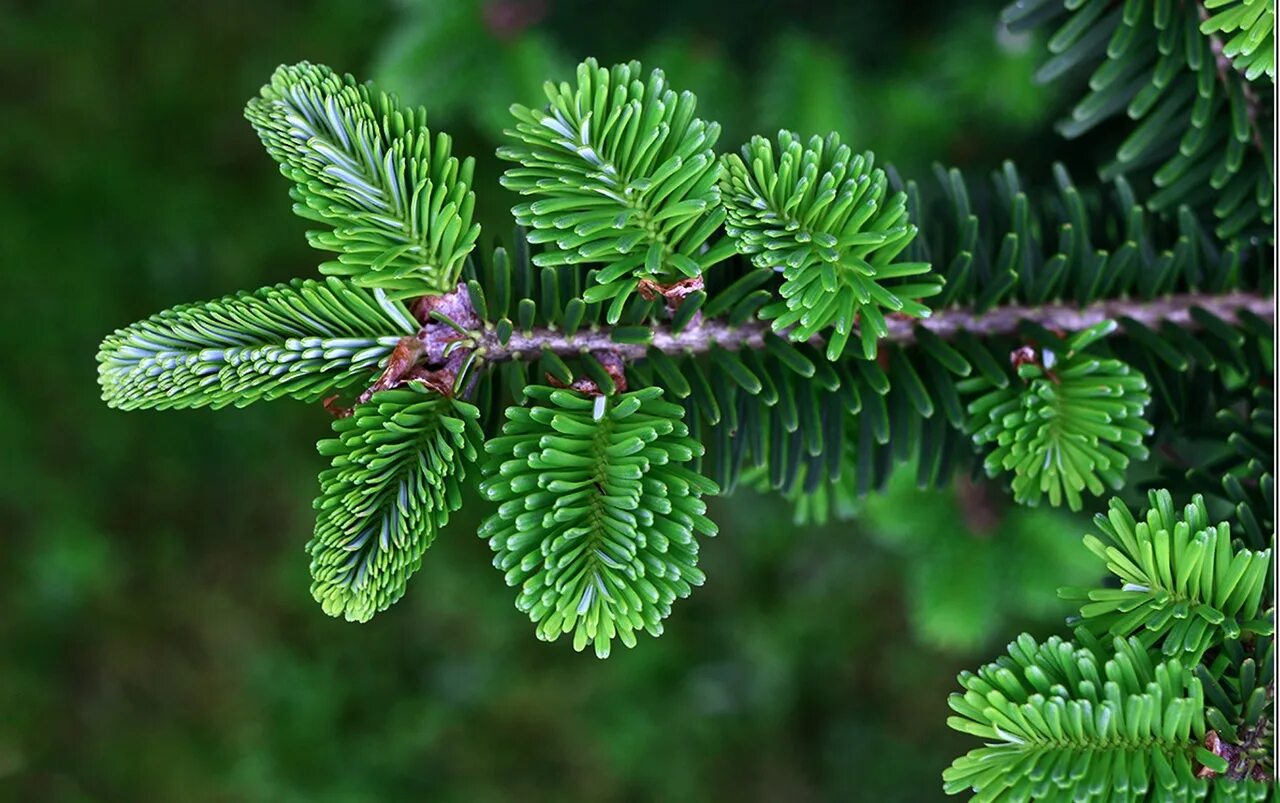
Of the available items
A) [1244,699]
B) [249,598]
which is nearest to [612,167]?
[1244,699]

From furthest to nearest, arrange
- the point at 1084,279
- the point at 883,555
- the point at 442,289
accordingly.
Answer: the point at 883,555
the point at 1084,279
the point at 442,289

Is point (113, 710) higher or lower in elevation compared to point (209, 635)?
lower

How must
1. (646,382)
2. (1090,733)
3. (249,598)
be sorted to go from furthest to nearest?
(249,598), (646,382), (1090,733)

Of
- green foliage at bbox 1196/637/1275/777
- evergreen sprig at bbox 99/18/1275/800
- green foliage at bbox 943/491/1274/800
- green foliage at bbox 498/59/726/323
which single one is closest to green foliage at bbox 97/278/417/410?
evergreen sprig at bbox 99/18/1275/800

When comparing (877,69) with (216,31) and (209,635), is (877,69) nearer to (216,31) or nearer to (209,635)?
(216,31)

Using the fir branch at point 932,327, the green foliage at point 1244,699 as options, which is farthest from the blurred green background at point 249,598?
the green foliage at point 1244,699

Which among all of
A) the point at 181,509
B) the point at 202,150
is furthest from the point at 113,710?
the point at 202,150

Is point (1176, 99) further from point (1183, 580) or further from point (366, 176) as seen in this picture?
point (366, 176)
